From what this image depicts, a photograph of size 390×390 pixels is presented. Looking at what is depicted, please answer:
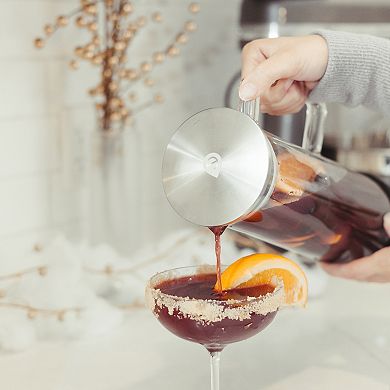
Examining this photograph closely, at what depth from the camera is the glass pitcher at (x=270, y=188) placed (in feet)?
2.62

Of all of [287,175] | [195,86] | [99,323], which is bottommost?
[99,323]

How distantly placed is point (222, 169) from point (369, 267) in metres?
0.44

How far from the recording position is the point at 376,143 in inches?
70.7

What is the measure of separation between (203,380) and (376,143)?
2.98ft

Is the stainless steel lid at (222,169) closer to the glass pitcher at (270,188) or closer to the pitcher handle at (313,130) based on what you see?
the glass pitcher at (270,188)

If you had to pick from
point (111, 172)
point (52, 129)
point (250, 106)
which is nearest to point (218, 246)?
point (250, 106)

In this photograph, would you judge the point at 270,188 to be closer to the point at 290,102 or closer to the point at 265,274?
the point at 265,274

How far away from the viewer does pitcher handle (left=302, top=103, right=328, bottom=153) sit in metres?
1.13

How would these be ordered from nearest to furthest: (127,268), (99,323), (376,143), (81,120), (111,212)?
(99,323) → (127,268) → (111,212) → (81,120) → (376,143)

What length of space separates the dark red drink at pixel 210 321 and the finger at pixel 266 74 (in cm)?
23

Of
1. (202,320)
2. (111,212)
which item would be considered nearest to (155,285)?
(202,320)

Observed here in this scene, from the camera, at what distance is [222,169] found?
0.80m

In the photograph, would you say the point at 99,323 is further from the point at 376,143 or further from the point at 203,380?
the point at 376,143

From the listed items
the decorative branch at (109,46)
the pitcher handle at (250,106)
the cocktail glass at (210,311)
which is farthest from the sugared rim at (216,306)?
the decorative branch at (109,46)
